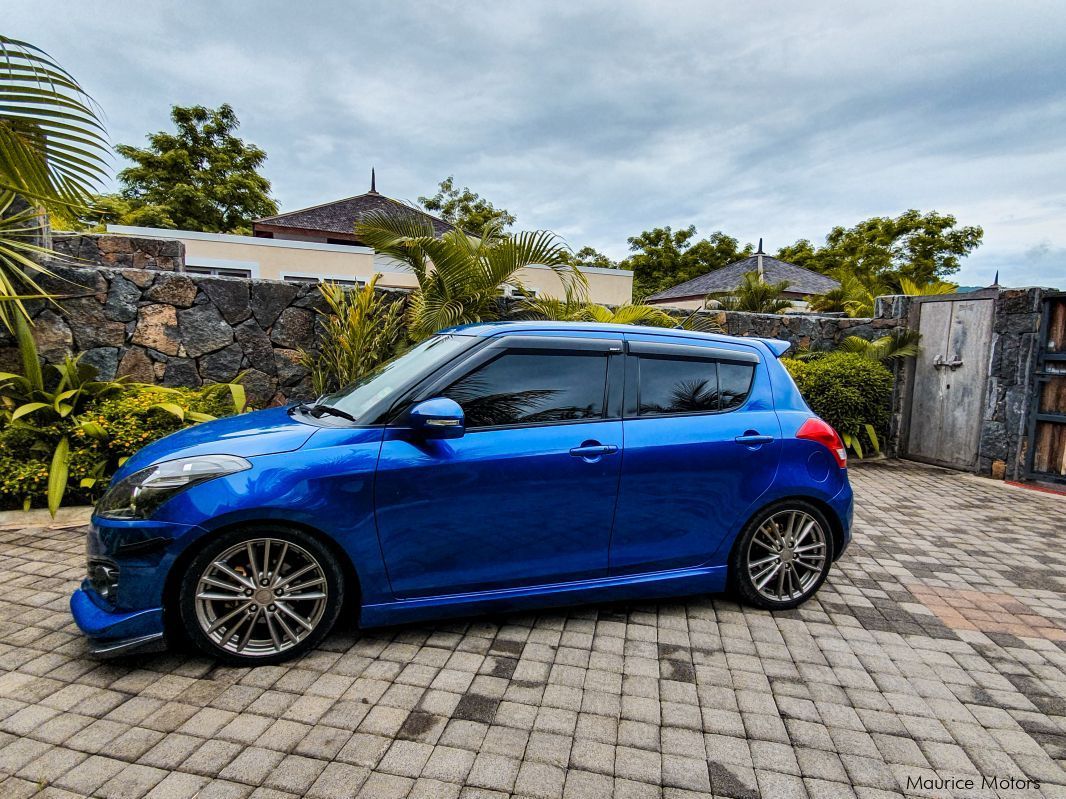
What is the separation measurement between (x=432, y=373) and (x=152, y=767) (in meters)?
1.86

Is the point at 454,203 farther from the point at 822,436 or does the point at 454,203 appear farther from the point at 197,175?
the point at 822,436

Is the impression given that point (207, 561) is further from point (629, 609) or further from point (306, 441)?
point (629, 609)

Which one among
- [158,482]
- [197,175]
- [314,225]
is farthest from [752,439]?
[197,175]

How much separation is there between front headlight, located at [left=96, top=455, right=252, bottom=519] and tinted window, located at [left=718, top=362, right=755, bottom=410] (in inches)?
99.5

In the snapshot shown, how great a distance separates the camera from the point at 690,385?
3.30m

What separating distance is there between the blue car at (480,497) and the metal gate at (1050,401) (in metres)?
5.48

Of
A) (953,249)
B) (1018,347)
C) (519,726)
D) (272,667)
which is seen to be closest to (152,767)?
(272,667)

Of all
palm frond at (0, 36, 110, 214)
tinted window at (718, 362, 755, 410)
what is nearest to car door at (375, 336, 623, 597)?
tinted window at (718, 362, 755, 410)

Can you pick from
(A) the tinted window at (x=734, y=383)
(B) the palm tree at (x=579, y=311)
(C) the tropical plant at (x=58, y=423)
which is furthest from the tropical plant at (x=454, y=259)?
(A) the tinted window at (x=734, y=383)

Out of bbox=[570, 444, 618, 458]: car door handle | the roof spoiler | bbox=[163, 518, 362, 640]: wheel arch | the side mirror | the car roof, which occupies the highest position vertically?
the car roof

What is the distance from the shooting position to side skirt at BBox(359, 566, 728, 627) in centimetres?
277

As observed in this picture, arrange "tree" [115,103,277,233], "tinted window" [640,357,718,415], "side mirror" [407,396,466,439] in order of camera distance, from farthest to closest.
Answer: "tree" [115,103,277,233]
"tinted window" [640,357,718,415]
"side mirror" [407,396,466,439]

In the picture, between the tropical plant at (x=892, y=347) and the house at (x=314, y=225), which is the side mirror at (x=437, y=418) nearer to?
the tropical plant at (x=892, y=347)

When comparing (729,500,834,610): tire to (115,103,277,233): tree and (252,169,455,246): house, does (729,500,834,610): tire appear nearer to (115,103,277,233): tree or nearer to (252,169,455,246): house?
(252,169,455,246): house
